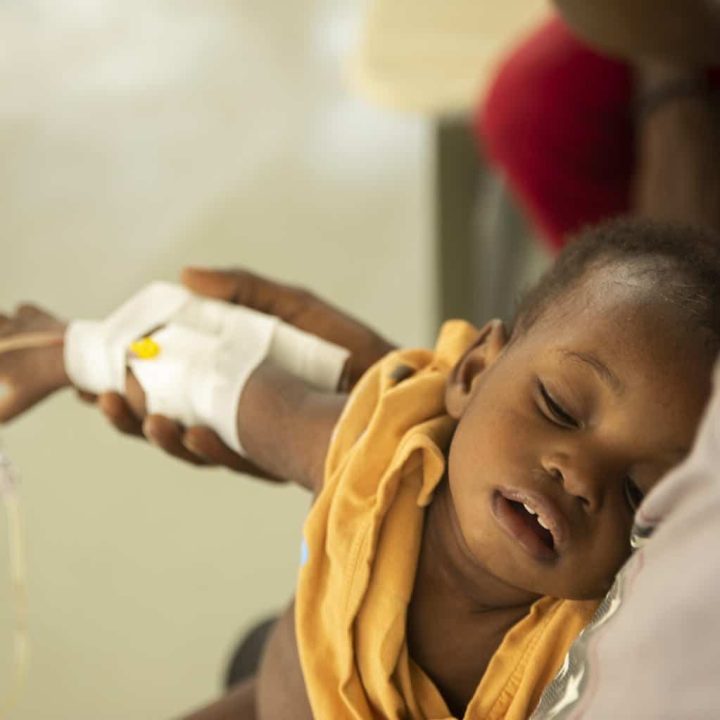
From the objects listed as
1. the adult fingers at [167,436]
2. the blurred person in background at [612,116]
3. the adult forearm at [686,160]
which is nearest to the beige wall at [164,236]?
the adult fingers at [167,436]

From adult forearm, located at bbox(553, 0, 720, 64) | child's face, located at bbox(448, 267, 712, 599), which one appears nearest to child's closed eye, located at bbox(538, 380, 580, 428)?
child's face, located at bbox(448, 267, 712, 599)

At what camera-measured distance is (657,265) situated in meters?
0.66

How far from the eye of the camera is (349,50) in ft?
5.96

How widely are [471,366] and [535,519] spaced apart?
0.14 metres

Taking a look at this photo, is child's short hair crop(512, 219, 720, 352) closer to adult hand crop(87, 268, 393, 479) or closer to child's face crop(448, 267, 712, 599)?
child's face crop(448, 267, 712, 599)

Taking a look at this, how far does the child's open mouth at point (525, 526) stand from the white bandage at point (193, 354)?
0.68 ft

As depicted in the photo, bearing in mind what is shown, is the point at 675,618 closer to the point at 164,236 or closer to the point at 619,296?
the point at 619,296

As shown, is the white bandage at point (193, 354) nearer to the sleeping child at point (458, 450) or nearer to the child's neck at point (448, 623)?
the sleeping child at point (458, 450)

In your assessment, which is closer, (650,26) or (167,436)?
(167,436)

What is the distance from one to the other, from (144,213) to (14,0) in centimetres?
33

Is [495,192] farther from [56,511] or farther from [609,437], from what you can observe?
[609,437]

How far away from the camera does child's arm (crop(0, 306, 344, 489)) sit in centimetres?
77

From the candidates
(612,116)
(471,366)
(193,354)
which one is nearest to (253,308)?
(193,354)

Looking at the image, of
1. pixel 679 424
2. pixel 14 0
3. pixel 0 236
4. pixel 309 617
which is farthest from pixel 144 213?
pixel 679 424
